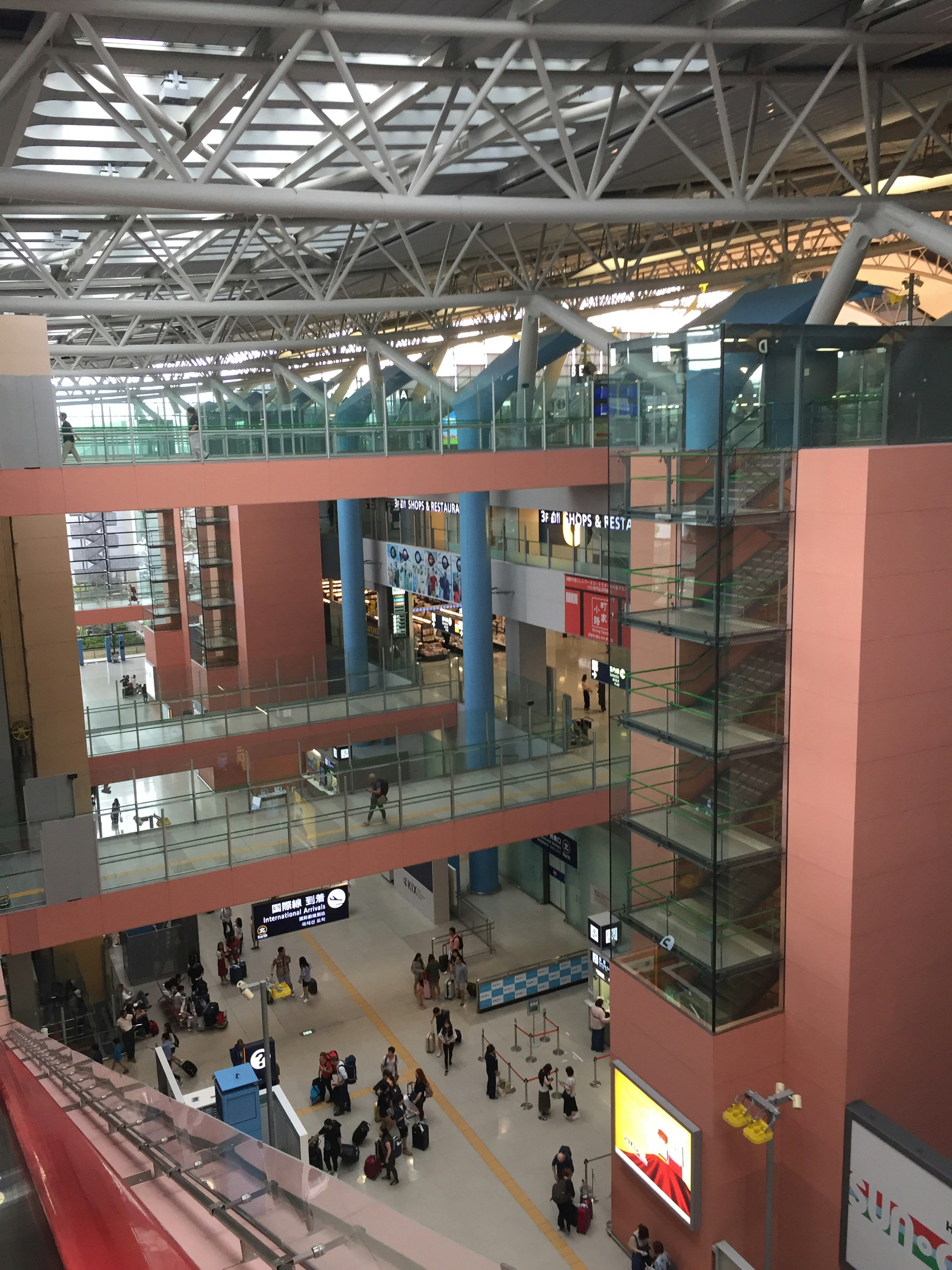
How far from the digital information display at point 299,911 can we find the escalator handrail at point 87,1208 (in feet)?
41.9

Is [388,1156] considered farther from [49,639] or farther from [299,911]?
[49,639]

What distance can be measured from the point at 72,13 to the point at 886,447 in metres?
7.99

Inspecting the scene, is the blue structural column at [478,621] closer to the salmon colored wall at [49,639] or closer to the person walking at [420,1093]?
the person walking at [420,1093]

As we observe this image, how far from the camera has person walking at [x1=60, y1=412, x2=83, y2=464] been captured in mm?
16000

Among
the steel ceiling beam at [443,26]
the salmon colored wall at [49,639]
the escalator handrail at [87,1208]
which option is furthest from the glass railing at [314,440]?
the escalator handrail at [87,1208]

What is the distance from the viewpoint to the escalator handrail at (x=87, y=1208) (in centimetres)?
256

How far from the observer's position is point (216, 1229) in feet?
10.2

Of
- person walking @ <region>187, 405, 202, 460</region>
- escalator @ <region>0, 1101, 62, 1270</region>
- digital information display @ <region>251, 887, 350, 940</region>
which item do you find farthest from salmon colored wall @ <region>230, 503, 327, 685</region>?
escalator @ <region>0, 1101, 62, 1270</region>

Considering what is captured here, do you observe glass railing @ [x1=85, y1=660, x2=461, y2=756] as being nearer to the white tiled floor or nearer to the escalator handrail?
the white tiled floor

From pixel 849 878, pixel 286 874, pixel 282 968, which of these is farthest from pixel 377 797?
pixel 849 878

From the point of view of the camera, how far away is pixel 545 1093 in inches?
599

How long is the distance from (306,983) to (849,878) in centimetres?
1190

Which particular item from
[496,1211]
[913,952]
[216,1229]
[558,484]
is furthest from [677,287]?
[216,1229]

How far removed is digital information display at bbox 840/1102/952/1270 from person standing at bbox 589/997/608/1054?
6.54 metres
